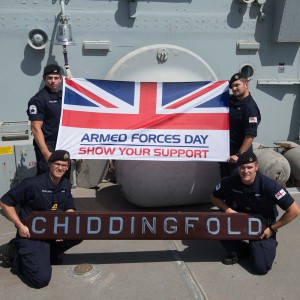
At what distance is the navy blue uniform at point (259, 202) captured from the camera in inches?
112

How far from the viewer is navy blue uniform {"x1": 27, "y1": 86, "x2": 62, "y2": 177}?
3449mm

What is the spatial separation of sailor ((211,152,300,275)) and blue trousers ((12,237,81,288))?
4.43ft

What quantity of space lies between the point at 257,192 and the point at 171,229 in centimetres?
71

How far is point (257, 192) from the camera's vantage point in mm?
2926

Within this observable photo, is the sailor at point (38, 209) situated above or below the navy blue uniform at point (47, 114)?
below

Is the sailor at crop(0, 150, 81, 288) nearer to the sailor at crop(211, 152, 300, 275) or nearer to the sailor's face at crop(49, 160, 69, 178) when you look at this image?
the sailor's face at crop(49, 160, 69, 178)

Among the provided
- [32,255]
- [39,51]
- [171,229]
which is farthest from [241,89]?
[39,51]

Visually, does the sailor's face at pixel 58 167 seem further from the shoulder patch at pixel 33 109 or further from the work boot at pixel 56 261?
the shoulder patch at pixel 33 109

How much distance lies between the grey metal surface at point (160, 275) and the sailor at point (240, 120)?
2.59 ft

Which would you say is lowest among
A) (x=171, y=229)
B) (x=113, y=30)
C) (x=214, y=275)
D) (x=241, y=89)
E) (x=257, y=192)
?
(x=214, y=275)

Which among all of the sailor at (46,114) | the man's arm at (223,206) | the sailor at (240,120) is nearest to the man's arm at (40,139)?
the sailor at (46,114)

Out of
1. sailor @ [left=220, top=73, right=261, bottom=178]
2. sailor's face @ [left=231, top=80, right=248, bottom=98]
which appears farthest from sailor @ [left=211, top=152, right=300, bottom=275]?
sailor's face @ [left=231, top=80, right=248, bottom=98]

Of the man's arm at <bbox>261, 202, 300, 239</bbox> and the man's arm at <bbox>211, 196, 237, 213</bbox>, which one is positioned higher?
the man's arm at <bbox>261, 202, 300, 239</bbox>

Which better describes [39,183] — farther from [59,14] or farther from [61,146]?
[59,14]
